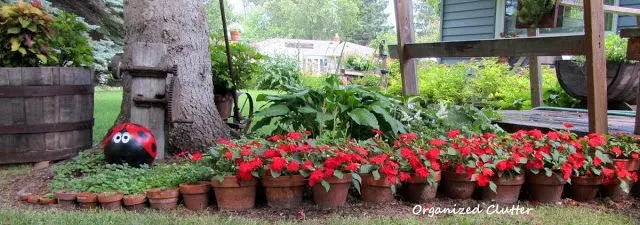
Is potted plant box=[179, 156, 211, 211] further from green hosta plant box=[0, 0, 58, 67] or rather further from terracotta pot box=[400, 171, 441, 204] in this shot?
green hosta plant box=[0, 0, 58, 67]

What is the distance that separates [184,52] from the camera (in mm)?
3965

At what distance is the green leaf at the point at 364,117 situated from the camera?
351 cm

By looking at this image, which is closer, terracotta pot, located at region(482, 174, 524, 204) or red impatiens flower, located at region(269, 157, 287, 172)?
red impatiens flower, located at region(269, 157, 287, 172)

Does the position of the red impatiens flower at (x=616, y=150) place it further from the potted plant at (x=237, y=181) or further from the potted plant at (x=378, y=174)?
the potted plant at (x=237, y=181)

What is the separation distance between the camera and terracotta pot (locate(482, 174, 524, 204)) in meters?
2.95

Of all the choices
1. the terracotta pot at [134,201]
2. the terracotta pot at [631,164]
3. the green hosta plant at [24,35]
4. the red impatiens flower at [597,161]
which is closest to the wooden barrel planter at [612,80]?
the terracotta pot at [631,164]

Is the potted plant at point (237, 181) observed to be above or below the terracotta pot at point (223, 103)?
below

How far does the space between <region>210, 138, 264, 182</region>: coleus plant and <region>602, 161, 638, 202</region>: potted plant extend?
1.80m

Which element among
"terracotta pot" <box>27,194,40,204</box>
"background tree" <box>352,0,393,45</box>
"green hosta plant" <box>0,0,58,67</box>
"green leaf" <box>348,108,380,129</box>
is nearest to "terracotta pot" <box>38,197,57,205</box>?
"terracotta pot" <box>27,194,40,204</box>

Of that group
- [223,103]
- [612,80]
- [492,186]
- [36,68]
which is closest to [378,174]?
[492,186]

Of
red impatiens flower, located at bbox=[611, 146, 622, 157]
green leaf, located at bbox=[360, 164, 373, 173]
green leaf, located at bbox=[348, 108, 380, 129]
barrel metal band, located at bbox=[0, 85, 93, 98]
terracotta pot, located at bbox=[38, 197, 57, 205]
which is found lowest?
terracotta pot, located at bbox=[38, 197, 57, 205]

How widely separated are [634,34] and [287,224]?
2250mm

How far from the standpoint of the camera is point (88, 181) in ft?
9.78

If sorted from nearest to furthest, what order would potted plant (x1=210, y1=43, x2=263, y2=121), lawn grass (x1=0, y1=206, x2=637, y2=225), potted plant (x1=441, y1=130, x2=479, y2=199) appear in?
1. lawn grass (x1=0, y1=206, x2=637, y2=225)
2. potted plant (x1=441, y1=130, x2=479, y2=199)
3. potted plant (x1=210, y1=43, x2=263, y2=121)
